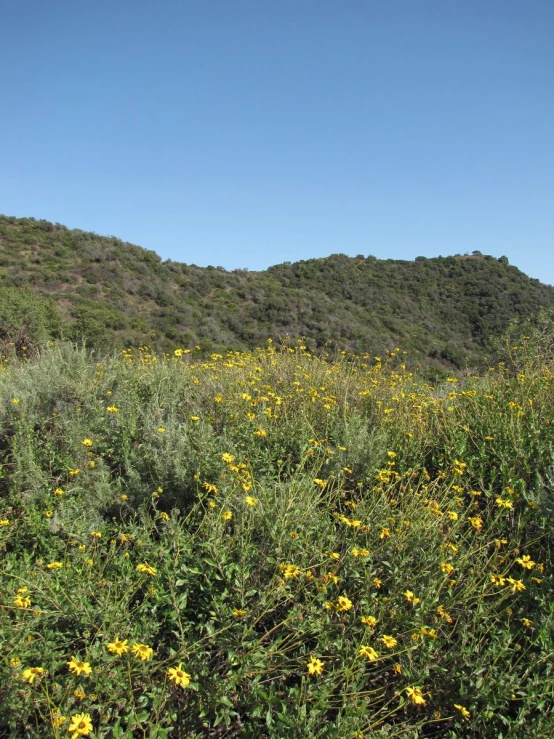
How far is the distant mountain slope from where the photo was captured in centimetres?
2027

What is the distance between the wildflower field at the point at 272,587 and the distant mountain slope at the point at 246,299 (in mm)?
10923

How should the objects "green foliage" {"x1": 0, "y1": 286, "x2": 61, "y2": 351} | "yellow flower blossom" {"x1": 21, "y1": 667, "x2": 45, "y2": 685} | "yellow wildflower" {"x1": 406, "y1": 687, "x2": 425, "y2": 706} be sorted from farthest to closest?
"green foliage" {"x1": 0, "y1": 286, "x2": 61, "y2": 351} → "yellow wildflower" {"x1": 406, "y1": 687, "x2": 425, "y2": 706} → "yellow flower blossom" {"x1": 21, "y1": 667, "x2": 45, "y2": 685}

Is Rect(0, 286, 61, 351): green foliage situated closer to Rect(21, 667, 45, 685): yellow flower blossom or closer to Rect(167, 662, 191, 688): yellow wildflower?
Rect(21, 667, 45, 685): yellow flower blossom

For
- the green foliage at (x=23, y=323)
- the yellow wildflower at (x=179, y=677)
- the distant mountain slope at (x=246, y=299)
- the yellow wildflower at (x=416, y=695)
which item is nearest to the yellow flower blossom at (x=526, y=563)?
the yellow wildflower at (x=416, y=695)

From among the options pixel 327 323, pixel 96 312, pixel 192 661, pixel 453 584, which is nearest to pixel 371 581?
pixel 453 584

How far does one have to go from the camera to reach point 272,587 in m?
2.06

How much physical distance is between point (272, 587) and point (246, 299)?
25556 mm

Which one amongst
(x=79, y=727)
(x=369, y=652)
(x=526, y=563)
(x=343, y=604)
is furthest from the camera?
(x=526, y=563)

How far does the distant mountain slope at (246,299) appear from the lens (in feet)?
66.5

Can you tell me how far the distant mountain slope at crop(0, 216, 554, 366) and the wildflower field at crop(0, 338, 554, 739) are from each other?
1092 cm

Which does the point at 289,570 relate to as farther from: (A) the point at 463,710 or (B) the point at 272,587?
(A) the point at 463,710

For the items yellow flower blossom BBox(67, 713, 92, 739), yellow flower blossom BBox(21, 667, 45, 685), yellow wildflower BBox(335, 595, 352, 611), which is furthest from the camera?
yellow wildflower BBox(335, 595, 352, 611)

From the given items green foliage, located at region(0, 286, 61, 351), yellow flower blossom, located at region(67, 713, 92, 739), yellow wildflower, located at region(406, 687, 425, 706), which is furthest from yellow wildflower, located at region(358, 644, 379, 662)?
green foliage, located at region(0, 286, 61, 351)

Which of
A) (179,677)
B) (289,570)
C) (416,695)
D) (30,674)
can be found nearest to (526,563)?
(416,695)
